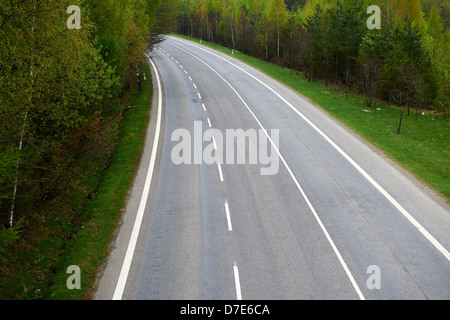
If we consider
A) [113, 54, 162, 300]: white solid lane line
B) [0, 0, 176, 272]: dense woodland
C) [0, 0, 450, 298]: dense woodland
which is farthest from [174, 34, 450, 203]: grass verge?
[0, 0, 176, 272]: dense woodland

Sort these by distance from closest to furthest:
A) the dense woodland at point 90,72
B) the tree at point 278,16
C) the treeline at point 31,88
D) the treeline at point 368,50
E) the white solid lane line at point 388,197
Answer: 1. the treeline at point 31,88
2. the dense woodland at point 90,72
3. the white solid lane line at point 388,197
4. the treeline at point 368,50
5. the tree at point 278,16

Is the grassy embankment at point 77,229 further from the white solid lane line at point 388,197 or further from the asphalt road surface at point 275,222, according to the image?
the white solid lane line at point 388,197

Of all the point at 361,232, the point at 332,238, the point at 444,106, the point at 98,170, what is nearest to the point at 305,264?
the point at 332,238

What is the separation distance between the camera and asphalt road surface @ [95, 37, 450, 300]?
11.0 meters

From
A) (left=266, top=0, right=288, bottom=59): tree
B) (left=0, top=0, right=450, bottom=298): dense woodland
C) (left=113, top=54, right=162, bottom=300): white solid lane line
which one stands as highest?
(left=266, top=0, right=288, bottom=59): tree

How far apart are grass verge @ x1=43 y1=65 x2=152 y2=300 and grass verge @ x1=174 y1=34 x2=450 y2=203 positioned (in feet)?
43.8

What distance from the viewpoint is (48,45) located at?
451 inches

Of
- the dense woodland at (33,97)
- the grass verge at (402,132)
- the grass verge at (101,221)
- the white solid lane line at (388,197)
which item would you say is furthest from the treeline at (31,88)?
the grass verge at (402,132)

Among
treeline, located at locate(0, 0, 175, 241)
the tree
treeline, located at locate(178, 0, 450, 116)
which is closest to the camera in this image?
treeline, located at locate(0, 0, 175, 241)

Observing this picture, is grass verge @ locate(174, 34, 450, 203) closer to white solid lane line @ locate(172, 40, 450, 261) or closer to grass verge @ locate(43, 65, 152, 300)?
white solid lane line @ locate(172, 40, 450, 261)

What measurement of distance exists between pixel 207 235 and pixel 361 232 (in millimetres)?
5393

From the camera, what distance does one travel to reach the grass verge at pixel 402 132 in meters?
18.6

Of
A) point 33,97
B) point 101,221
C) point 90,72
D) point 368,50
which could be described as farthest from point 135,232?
point 368,50

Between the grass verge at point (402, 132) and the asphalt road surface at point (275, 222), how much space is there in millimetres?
1031
